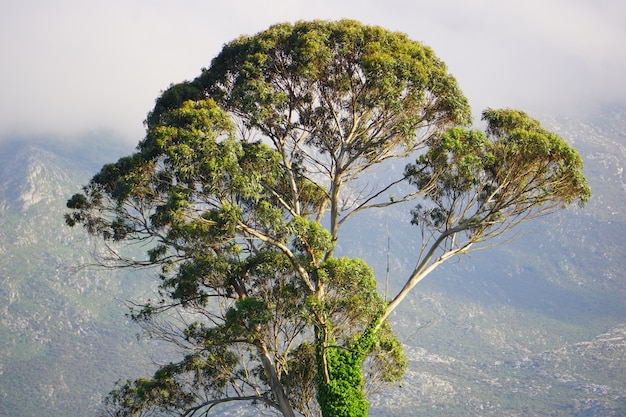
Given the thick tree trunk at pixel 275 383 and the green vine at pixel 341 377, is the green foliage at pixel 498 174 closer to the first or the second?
the green vine at pixel 341 377

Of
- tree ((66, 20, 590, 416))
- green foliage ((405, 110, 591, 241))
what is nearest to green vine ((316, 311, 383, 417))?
tree ((66, 20, 590, 416))

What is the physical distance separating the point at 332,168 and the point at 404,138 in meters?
1.77

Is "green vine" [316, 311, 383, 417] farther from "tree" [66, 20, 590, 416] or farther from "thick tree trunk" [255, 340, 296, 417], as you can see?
"thick tree trunk" [255, 340, 296, 417]

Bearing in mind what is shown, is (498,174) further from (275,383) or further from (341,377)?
(275,383)

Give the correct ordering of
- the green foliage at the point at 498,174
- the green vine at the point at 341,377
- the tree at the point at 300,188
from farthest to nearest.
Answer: the green foliage at the point at 498,174
the green vine at the point at 341,377
the tree at the point at 300,188

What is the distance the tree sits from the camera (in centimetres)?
1656

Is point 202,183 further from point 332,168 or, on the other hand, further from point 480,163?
point 480,163

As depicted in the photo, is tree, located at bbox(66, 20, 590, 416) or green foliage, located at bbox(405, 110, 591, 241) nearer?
tree, located at bbox(66, 20, 590, 416)

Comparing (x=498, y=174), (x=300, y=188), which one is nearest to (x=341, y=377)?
(x=300, y=188)

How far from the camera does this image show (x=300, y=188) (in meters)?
19.6

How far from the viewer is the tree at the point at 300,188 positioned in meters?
16.6

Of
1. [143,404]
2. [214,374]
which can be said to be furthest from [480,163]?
[143,404]

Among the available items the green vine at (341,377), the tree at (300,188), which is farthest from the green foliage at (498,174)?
the green vine at (341,377)

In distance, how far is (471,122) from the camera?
18.7 metres
